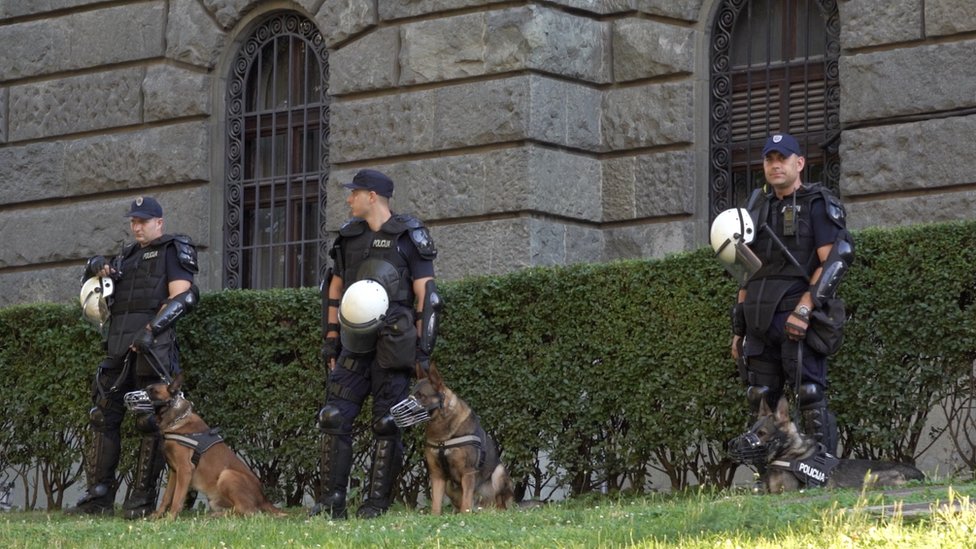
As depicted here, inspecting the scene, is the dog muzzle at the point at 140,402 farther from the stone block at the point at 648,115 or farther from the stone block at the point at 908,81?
the stone block at the point at 908,81

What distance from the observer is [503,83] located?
15375mm

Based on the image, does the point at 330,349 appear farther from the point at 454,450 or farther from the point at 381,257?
the point at 454,450

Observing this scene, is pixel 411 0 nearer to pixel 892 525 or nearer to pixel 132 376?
pixel 132 376

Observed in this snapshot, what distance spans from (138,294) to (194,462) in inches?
51.2

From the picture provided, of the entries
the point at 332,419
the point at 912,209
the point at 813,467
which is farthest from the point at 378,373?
the point at 912,209

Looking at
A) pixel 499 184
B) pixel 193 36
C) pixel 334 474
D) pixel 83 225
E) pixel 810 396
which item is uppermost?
pixel 193 36

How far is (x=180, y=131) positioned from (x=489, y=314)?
5290 millimetres

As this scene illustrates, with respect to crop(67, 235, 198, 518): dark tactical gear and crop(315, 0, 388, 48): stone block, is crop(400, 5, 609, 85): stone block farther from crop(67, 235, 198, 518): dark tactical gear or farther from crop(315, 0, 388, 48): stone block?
crop(67, 235, 198, 518): dark tactical gear

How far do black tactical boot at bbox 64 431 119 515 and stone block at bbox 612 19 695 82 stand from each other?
16.4 ft

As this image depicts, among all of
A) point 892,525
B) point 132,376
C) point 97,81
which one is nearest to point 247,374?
point 132,376

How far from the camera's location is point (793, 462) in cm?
1120

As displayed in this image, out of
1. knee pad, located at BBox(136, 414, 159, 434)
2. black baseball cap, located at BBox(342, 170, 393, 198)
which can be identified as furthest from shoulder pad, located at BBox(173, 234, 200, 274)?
black baseball cap, located at BBox(342, 170, 393, 198)

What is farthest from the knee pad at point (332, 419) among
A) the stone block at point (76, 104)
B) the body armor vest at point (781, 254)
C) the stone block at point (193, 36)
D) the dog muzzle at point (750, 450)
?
the stone block at point (76, 104)

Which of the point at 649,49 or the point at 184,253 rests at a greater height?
the point at 649,49
